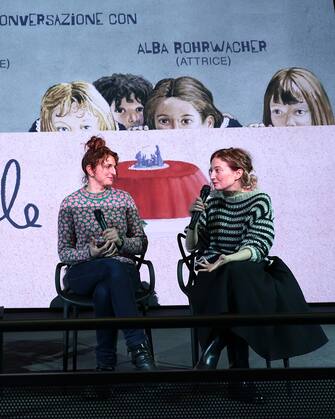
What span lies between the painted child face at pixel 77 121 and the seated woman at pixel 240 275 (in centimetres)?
163

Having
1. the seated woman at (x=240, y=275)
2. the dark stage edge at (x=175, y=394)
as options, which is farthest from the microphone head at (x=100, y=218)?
the dark stage edge at (x=175, y=394)

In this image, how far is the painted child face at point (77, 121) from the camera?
4.16 meters

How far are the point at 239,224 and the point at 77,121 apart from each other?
190 cm

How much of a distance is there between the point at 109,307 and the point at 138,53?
2.14 m

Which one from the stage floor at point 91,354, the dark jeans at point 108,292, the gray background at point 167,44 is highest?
the gray background at point 167,44

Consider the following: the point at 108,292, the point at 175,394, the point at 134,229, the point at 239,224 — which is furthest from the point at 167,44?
the point at 175,394

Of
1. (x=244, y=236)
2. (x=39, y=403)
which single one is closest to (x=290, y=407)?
(x=39, y=403)

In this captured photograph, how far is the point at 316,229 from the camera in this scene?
4156 millimetres

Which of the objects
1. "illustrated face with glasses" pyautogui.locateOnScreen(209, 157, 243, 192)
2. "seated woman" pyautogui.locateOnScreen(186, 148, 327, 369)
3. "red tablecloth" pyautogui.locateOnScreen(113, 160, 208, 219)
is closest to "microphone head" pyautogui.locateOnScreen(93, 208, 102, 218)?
"seated woman" pyautogui.locateOnScreen(186, 148, 327, 369)

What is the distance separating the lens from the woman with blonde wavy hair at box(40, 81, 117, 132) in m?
4.15

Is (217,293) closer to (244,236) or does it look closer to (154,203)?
(244,236)

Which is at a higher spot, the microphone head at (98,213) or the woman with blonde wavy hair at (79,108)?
the woman with blonde wavy hair at (79,108)

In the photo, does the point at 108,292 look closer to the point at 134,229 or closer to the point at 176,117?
the point at 134,229

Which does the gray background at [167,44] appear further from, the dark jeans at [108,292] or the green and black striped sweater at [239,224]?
the dark jeans at [108,292]
